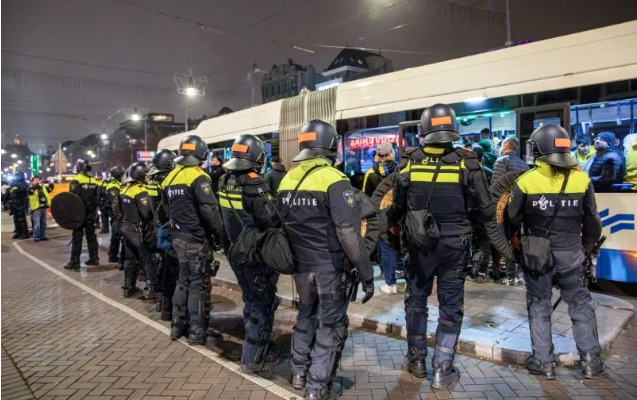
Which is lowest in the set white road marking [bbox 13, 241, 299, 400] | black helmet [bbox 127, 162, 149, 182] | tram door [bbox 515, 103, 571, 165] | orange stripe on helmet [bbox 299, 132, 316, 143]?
white road marking [bbox 13, 241, 299, 400]

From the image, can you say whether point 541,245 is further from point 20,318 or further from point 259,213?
point 20,318

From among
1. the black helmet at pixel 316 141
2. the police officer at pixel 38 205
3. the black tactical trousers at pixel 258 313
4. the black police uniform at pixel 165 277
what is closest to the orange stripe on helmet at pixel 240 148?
the black helmet at pixel 316 141

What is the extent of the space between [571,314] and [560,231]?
77cm

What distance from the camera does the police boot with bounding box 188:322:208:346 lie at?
515cm

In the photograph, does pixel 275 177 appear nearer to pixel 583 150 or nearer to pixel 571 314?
pixel 583 150

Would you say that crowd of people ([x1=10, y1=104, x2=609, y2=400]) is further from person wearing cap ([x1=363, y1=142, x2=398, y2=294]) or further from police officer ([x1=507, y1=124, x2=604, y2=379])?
person wearing cap ([x1=363, y1=142, x2=398, y2=294])

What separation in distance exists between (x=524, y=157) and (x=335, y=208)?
444 centimetres

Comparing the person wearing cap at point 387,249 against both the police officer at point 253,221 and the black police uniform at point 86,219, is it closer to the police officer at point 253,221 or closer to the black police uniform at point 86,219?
the police officer at point 253,221

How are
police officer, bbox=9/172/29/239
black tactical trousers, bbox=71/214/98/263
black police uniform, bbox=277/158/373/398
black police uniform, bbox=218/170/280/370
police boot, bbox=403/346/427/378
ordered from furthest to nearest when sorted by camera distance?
police officer, bbox=9/172/29/239 → black tactical trousers, bbox=71/214/98/263 → black police uniform, bbox=218/170/280/370 → police boot, bbox=403/346/427/378 → black police uniform, bbox=277/158/373/398

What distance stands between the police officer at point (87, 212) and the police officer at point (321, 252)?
26.0 ft

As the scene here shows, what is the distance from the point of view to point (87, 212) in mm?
10312

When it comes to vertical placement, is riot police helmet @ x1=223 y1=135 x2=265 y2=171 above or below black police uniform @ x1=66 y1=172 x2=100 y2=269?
above

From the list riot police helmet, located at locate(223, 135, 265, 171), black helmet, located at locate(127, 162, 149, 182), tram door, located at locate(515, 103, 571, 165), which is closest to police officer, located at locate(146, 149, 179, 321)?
black helmet, located at locate(127, 162, 149, 182)

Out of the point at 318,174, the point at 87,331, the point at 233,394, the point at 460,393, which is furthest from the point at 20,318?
the point at 460,393
